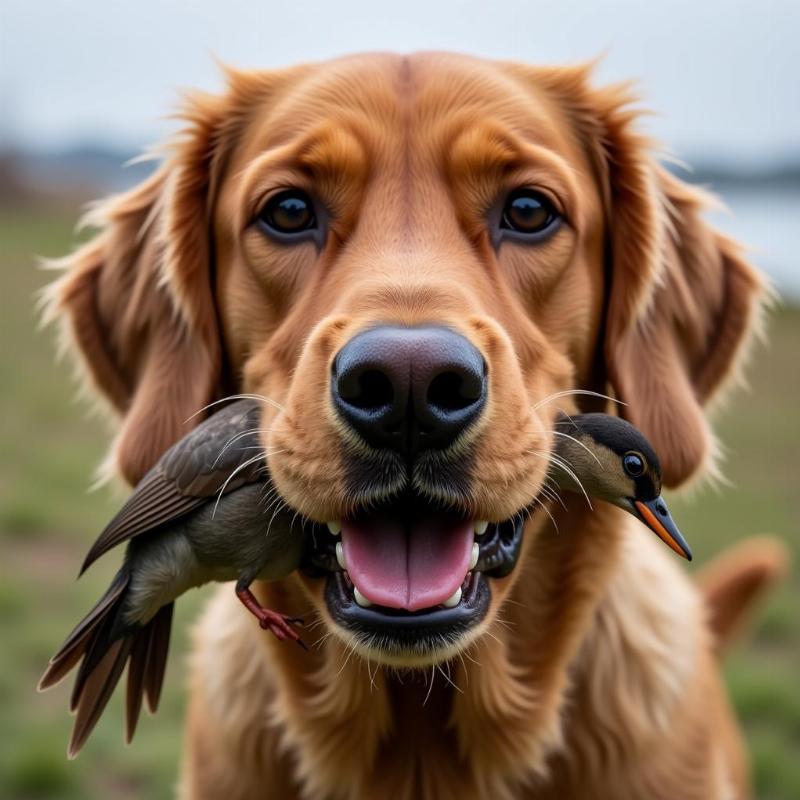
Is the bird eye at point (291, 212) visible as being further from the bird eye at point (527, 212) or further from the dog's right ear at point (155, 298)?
the bird eye at point (527, 212)

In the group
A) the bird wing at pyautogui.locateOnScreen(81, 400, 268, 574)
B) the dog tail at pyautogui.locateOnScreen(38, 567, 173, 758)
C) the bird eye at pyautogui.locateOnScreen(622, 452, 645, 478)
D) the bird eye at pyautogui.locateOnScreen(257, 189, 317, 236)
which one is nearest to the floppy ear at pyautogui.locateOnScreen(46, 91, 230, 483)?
the bird eye at pyautogui.locateOnScreen(257, 189, 317, 236)

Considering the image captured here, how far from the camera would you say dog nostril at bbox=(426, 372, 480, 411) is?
2.32 m

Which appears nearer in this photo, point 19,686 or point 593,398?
point 593,398

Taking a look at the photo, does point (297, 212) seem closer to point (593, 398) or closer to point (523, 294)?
point (523, 294)

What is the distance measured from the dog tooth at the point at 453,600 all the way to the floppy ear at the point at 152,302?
1.06 m

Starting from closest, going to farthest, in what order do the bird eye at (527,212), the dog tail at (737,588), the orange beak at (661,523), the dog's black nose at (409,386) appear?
the dog's black nose at (409,386)
the orange beak at (661,523)
the bird eye at (527,212)
the dog tail at (737,588)

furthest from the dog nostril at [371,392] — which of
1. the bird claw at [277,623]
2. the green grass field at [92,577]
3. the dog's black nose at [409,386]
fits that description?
the green grass field at [92,577]

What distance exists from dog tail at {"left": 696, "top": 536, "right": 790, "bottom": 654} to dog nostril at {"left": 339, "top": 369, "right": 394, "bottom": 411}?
2.41 metres

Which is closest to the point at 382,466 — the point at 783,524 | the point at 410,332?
the point at 410,332

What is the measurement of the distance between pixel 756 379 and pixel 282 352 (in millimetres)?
10840

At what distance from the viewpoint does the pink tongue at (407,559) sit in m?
2.47

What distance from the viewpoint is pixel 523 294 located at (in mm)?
2957

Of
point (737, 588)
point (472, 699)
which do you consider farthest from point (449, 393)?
point (737, 588)

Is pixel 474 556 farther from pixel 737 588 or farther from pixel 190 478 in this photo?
pixel 737 588
